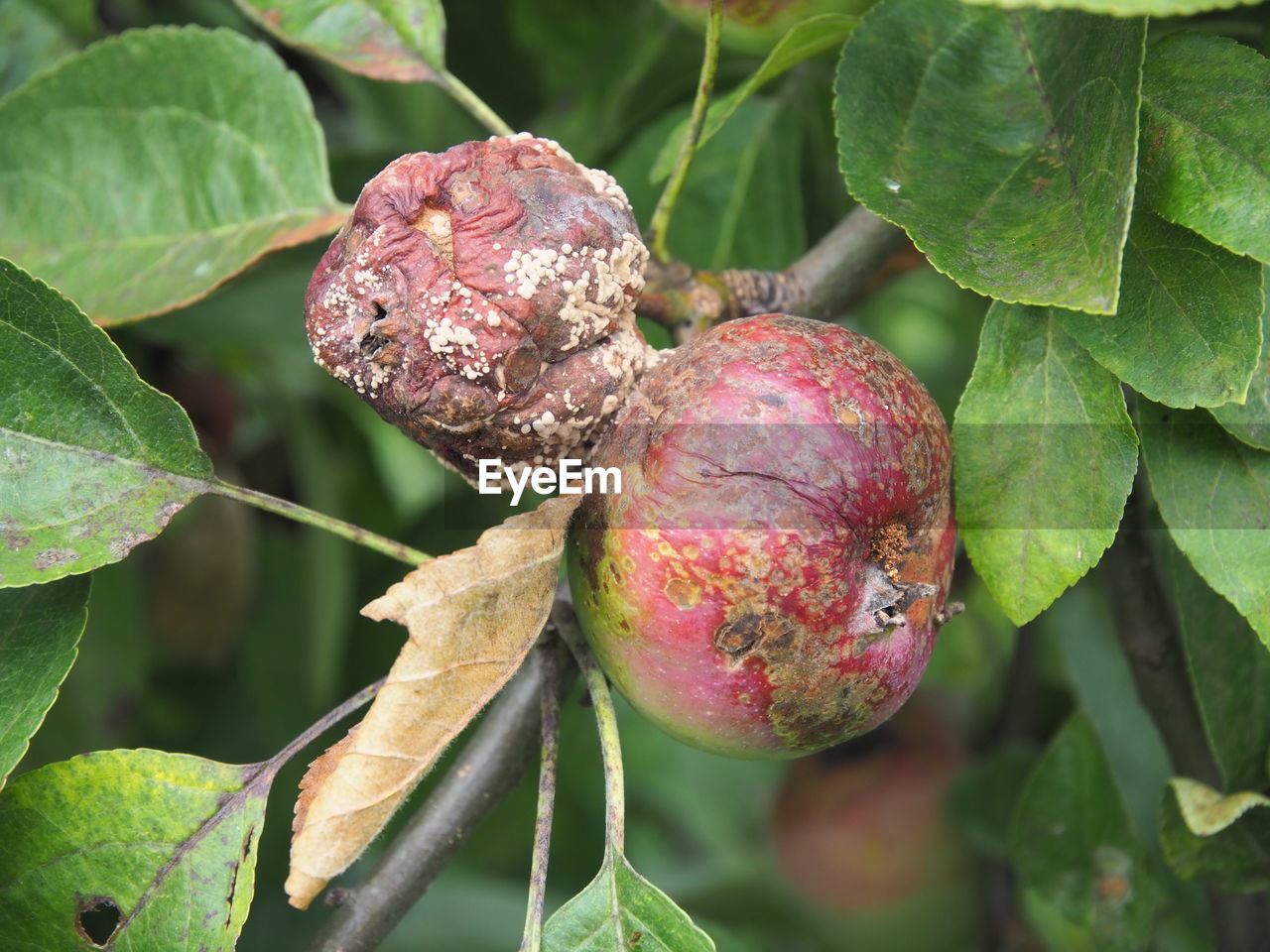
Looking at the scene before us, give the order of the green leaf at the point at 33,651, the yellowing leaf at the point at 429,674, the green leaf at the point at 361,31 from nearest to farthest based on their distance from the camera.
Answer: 1. the yellowing leaf at the point at 429,674
2. the green leaf at the point at 33,651
3. the green leaf at the point at 361,31

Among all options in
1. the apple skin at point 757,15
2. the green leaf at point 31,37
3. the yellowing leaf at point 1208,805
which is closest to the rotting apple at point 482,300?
the apple skin at point 757,15

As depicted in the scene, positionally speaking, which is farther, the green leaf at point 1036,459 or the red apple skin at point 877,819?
the red apple skin at point 877,819

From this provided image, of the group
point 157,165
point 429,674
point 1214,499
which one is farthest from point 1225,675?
point 157,165

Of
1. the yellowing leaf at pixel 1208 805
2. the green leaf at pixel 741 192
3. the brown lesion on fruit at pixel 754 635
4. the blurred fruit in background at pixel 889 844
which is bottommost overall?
the blurred fruit in background at pixel 889 844

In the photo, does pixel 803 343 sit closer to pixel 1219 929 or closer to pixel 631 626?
pixel 631 626

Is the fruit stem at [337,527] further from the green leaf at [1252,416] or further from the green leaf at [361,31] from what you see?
the green leaf at [1252,416]

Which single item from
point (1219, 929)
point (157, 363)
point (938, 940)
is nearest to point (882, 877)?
point (938, 940)
